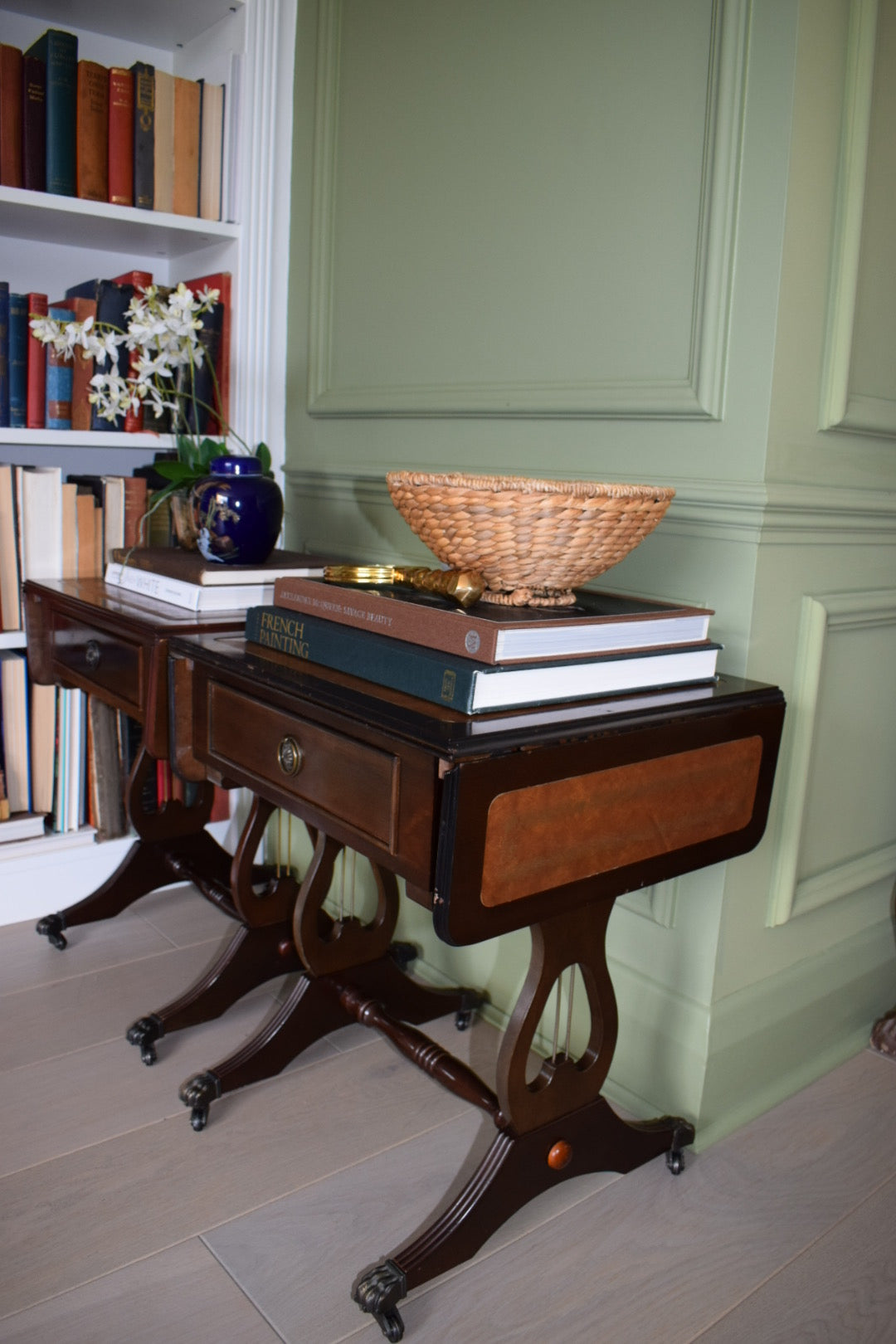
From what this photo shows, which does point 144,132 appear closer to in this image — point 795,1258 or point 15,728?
point 15,728

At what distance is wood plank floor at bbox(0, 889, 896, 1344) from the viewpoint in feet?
3.57

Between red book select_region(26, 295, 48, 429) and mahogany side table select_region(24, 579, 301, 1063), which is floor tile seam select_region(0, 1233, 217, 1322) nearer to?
mahogany side table select_region(24, 579, 301, 1063)

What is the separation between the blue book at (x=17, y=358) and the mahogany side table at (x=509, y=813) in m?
0.78

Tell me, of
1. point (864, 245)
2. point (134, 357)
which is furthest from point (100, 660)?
point (864, 245)

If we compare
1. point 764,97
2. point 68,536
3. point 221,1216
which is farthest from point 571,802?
point 68,536

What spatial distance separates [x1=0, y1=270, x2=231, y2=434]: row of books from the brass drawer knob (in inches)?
33.7

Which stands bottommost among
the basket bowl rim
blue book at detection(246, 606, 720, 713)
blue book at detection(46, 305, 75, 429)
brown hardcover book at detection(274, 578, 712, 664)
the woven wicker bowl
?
blue book at detection(246, 606, 720, 713)

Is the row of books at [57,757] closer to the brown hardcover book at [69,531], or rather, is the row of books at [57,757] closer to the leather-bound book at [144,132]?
the brown hardcover book at [69,531]

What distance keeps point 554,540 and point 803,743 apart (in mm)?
542

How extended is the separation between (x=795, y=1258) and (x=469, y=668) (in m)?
0.79

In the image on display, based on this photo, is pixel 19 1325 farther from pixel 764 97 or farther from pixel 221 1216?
pixel 764 97

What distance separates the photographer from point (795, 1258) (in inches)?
46.8

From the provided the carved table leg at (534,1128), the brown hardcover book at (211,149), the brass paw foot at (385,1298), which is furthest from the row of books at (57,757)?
the brass paw foot at (385,1298)

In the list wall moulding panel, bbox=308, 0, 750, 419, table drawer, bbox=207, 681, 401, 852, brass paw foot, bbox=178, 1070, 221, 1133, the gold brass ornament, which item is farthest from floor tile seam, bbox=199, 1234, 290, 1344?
wall moulding panel, bbox=308, 0, 750, 419
